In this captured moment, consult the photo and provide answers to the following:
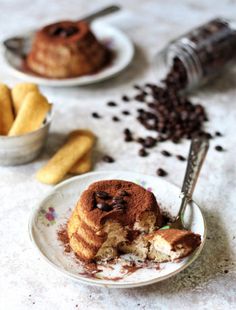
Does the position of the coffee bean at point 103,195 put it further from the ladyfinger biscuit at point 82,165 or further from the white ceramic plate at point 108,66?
the white ceramic plate at point 108,66

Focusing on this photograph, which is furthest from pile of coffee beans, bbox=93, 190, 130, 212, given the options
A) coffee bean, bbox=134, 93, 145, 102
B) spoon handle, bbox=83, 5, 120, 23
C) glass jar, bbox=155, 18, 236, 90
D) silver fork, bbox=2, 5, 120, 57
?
spoon handle, bbox=83, 5, 120, 23

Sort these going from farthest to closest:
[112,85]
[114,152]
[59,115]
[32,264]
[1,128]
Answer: [112,85] < [59,115] < [114,152] < [1,128] < [32,264]

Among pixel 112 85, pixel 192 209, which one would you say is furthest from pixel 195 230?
pixel 112 85

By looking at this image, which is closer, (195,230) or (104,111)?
(195,230)

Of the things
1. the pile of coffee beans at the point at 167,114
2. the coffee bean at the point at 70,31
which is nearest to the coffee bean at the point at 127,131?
the pile of coffee beans at the point at 167,114

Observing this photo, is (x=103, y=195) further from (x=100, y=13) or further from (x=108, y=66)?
(x=100, y=13)

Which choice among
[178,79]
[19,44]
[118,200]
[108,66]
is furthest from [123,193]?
[19,44]

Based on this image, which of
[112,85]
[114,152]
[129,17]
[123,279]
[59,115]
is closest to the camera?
[123,279]

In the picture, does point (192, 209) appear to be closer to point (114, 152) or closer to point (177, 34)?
point (114, 152)

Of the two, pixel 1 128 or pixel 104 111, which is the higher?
pixel 1 128

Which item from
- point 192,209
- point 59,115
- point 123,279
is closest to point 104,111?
point 59,115
